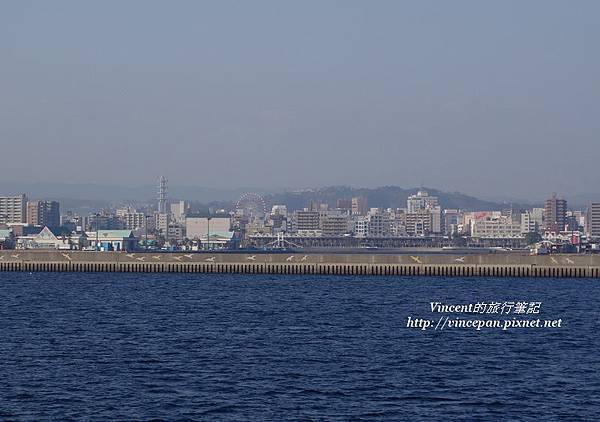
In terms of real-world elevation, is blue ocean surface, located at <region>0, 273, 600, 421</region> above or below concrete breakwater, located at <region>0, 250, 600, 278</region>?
below

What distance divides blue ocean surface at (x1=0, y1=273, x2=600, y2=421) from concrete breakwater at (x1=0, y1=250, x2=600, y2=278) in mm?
31933

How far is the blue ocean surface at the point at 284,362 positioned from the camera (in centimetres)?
3847

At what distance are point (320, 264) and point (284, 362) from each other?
3017 inches

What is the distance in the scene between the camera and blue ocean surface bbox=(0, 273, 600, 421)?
3847 cm

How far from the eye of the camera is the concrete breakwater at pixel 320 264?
117 metres

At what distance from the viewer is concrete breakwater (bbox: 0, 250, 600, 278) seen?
384 feet

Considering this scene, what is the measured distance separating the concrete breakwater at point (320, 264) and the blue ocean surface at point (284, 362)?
3193cm

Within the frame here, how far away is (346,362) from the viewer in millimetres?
48625

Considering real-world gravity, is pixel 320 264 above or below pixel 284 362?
above

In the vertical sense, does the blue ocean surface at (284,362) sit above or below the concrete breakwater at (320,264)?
below

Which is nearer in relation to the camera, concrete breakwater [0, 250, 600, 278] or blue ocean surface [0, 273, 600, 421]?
blue ocean surface [0, 273, 600, 421]

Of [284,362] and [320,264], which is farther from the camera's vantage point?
[320,264]

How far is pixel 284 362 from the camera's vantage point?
48.4 meters

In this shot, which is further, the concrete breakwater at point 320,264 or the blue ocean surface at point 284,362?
the concrete breakwater at point 320,264
